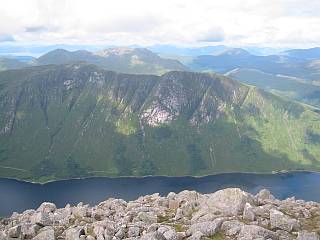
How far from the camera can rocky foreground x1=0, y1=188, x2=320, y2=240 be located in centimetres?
5100

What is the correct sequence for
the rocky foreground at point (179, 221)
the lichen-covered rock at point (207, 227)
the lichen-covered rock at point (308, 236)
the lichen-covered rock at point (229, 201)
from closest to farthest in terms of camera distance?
the lichen-covered rock at point (308, 236)
the rocky foreground at point (179, 221)
the lichen-covered rock at point (207, 227)
the lichen-covered rock at point (229, 201)

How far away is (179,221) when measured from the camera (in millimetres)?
58125

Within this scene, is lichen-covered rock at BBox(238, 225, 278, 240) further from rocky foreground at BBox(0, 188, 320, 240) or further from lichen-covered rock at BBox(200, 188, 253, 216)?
lichen-covered rock at BBox(200, 188, 253, 216)

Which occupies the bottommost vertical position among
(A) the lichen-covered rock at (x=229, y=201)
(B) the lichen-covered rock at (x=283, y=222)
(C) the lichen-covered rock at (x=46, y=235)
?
(C) the lichen-covered rock at (x=46, y=235)

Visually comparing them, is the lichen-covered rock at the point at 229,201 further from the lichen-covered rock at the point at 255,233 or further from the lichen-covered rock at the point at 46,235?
the lichen-covered rock at the point at 46,235

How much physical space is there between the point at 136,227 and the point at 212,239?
9379 mm

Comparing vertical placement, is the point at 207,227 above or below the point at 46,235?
above

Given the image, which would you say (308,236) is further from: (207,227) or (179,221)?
(179,221)

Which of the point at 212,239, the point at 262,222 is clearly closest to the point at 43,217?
the point at 212,239

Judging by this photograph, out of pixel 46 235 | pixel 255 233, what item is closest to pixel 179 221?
pixel 255 233

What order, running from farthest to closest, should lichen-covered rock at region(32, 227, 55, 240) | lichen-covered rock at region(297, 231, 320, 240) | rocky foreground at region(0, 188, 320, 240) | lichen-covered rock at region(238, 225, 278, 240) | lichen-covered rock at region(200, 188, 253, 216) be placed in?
lichen-covered rock at region(200, 188, 253, 216), lichen-covered rock at region(32, 227, 55, 240), rocky foreground at region(0, 188, 320, 240), lichen-covered rock at region(297, 231, 320, 240), lichen-covered rock at region(238, 225, 278, 240)

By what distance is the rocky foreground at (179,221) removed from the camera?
51.0 meters

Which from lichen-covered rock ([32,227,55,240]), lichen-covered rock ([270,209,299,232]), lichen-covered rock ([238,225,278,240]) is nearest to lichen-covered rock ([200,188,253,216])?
lichen-covered rock ([270,209,299,232])

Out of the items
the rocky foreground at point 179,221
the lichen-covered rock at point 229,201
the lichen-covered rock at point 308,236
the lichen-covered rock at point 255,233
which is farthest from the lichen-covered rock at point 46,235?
the lichen-covered rock at point 308,236
